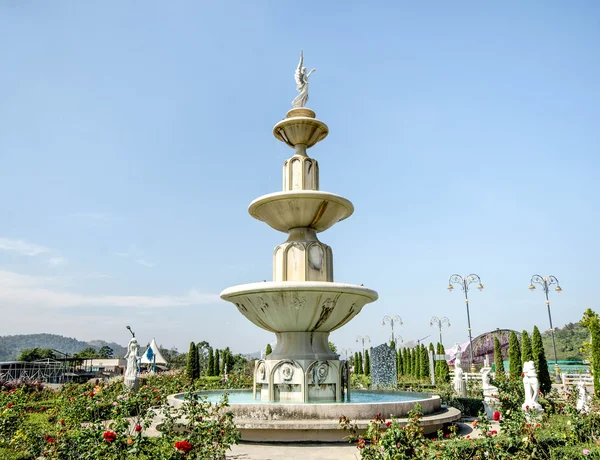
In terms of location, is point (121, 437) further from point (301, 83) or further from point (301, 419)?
point (301, 83)

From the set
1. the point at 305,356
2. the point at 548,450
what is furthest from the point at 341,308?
the point at 548,450

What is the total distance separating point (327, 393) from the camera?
11227mm

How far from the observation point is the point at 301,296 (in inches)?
431

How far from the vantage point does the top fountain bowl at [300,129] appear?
13.9 m

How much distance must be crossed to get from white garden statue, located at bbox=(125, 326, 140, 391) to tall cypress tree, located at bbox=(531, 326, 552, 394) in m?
17.8

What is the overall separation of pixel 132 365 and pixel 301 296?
1335 centimetres

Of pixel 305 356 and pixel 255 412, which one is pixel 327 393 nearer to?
pixel 305 356

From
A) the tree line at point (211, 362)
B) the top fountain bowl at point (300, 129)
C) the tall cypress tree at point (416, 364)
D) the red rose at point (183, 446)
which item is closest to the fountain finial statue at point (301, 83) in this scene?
the top fountain bowl at point (300, 129)

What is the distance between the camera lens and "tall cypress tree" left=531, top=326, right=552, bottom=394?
22559 millimetres

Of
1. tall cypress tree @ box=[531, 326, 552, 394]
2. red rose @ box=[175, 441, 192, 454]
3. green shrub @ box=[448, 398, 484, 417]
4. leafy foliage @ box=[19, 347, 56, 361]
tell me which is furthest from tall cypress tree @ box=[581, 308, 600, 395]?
leafy foliage @ box=[19, 347, 56, 361]

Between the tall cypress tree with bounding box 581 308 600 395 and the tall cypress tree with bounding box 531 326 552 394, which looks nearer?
the tall cypress tree with bounding box 581 308 600 395

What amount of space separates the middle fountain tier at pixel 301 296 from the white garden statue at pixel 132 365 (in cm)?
981

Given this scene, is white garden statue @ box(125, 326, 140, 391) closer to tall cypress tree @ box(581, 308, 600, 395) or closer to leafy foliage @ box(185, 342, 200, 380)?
leafy foliage @ box(185, 342, 200, 380)

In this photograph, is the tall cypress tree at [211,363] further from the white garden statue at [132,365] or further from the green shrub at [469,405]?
the green shrub at [469,405]
